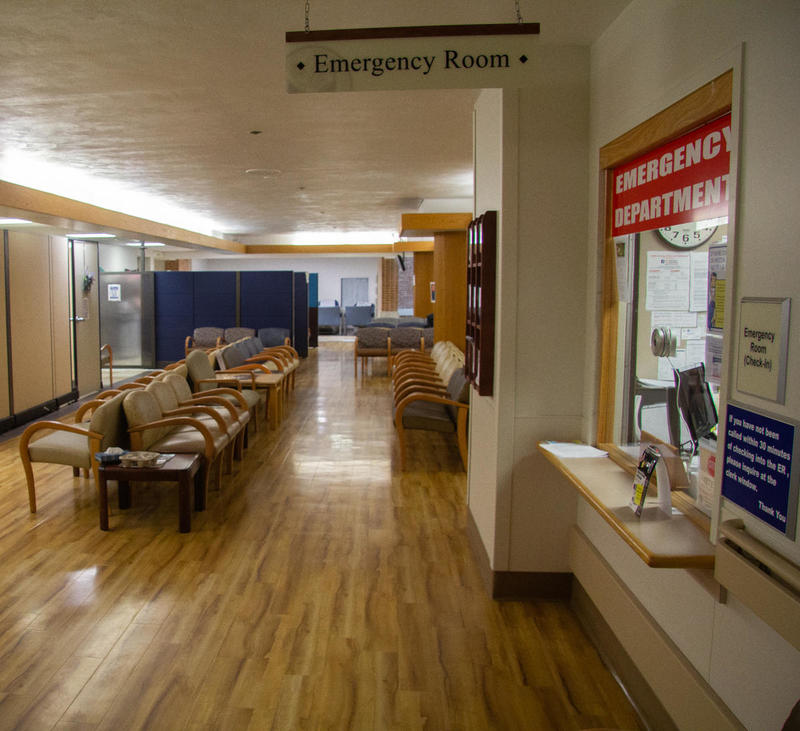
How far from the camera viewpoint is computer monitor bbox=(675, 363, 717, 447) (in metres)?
2.56

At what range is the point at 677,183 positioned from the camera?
250cm

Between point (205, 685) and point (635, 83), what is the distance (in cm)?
304

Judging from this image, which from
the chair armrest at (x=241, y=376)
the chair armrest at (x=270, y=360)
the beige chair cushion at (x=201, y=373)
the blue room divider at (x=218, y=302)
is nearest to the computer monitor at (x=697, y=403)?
the beige chair cushion at (x=201, y=373)

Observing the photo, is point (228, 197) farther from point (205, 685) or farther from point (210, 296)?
point (205, 685)

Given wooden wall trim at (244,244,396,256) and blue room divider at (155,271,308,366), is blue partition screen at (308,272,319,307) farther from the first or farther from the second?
blue room divider at (155,271,308,366)

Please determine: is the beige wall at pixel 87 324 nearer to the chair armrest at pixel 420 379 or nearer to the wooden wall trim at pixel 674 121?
the chair armrest at pixel 420 379

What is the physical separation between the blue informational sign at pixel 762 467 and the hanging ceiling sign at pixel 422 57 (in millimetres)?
1431

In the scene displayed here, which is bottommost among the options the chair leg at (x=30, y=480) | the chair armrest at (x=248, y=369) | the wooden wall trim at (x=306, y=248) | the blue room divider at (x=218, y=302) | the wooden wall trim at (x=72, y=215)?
the chair leg at (x=30, y=480)

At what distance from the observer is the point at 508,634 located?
126 inches

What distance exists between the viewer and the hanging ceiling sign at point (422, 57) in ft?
7.93

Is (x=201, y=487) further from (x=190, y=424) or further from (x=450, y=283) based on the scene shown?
(x=450, y=283)

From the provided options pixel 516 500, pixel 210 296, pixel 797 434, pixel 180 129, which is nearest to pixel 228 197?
pixel 210 296

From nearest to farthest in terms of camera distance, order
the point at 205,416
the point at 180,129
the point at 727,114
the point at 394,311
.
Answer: the point at 727,114, the point at 180,129, the point at 205,416, the point at 394,311

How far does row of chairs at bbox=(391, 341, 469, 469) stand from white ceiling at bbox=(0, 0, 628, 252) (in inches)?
85.0
